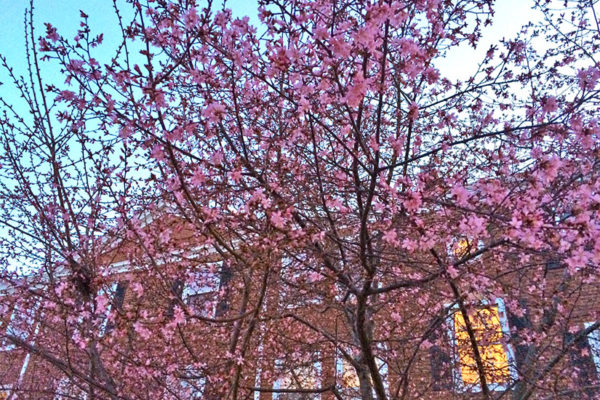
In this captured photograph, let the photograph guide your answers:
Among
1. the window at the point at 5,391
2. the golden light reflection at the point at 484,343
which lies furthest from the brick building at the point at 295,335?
the window at the point at 5,391

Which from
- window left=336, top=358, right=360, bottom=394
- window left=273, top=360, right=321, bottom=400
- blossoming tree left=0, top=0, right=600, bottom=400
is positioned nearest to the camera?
blossoming tree left=0, top=0, right=600, bottom=400

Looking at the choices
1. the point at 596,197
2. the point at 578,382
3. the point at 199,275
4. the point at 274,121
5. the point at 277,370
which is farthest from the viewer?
the point at 199,275

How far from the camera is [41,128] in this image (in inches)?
201

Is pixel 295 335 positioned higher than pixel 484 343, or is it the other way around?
pixel 295 335

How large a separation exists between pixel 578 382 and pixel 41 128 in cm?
800

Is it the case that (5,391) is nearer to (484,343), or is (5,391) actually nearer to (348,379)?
(348,379)

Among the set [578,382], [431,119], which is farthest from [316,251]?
[578,382]

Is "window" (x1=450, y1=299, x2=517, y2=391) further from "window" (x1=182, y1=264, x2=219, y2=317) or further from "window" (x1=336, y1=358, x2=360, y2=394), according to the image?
"window" (x1=182, y1=264, x2=219, y2=317)

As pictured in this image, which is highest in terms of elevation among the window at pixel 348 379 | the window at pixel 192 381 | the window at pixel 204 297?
the window at pixel 204 297

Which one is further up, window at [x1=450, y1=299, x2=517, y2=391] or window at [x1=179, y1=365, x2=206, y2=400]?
window at [x1=450, y1=299, x2=517, y2=391]

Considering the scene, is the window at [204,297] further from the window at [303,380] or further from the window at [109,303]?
the window at [303,380]

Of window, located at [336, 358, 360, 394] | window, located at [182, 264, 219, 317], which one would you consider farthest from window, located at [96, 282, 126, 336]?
window, located at [336, 358, 360, 394]

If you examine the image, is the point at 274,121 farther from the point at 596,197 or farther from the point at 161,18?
the point at 596,197

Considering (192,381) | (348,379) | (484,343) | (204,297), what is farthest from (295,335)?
(484,343)
